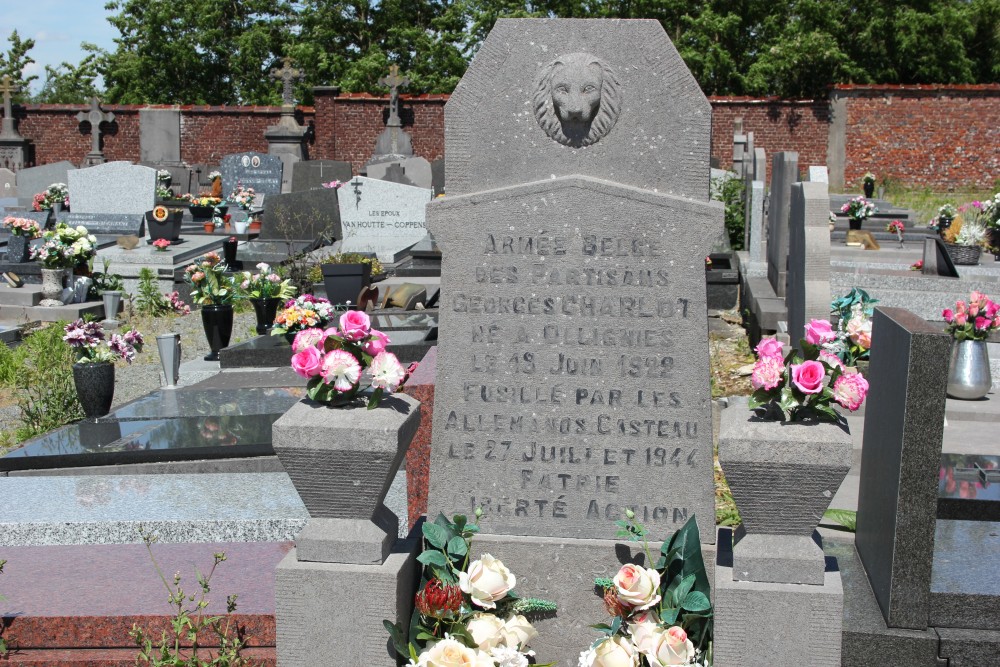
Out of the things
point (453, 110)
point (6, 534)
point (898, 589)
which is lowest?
point (6, 534)

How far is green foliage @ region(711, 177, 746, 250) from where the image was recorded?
54.3ft

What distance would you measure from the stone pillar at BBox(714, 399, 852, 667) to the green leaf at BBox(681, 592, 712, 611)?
14 centimetres

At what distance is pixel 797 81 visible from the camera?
102 ft

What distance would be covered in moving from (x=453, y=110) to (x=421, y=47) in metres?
32.5

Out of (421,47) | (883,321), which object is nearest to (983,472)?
(883,321)

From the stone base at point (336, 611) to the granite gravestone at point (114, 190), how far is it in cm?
1578

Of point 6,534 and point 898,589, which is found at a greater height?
point 898,589

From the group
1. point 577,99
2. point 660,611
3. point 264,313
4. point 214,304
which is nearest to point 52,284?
point 214,304

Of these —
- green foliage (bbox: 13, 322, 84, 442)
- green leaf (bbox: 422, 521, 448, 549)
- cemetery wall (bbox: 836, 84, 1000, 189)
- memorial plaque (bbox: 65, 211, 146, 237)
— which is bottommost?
green foliage (bbox: 13, 322, 84, 442)

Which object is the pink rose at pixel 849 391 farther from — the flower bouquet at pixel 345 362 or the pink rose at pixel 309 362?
the pink rose at pixel 309 362

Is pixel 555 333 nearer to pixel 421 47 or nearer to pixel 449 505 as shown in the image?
pixel 449 505

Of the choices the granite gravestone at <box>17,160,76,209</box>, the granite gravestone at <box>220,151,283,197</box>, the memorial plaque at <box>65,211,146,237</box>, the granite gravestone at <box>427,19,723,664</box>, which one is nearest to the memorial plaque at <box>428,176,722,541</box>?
the granite gravestone at <box>427,19,723,664</box>

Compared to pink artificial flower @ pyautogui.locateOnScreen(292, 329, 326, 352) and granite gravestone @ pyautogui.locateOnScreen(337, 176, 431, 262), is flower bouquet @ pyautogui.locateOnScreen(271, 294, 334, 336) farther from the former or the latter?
granite gravestone @ pyautogui.locateOnScreen(337, 176, 431, 262)

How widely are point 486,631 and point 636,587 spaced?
49 cm
